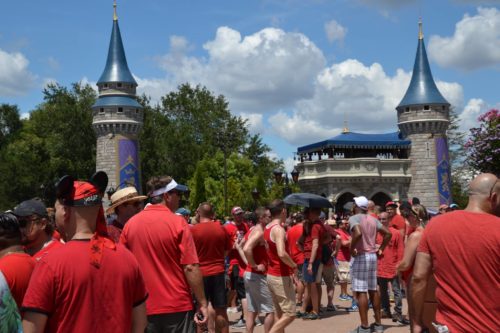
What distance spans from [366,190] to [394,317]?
4163 cm

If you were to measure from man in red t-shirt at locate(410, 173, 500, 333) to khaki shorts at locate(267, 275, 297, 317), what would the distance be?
346 centimetres

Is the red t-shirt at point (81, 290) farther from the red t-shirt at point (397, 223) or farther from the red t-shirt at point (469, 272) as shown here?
the red t-shirt at point (397, 223)

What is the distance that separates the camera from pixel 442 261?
13.3ft

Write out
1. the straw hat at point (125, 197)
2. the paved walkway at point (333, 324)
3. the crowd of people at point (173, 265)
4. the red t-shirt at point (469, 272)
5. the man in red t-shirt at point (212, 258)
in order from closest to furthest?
the crowd of people at point (173, 265), the red t-shirt at point (469, 272), the straw hat at point (125, 197), the man in red t-shirt at point (212, 258), the paved walkway at point (333, 324)

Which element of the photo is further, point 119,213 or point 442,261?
point 119,213

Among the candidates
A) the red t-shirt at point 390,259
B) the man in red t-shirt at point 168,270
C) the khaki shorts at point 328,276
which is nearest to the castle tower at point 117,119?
the khaki shorts at point 328,276

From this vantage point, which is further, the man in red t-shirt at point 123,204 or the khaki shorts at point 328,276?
the khaki shorts at point 328,276

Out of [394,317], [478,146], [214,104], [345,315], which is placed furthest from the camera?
[214,104]

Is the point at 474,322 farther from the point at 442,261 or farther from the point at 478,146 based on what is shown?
the point at 478,146

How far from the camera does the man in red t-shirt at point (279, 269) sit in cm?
740

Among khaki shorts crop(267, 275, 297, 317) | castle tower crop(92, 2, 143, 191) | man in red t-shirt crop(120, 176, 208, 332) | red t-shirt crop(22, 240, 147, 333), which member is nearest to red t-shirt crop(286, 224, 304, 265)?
khaki shorts crop(267, 275, 297, 317)

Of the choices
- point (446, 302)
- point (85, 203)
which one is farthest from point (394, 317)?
point (85, 203)

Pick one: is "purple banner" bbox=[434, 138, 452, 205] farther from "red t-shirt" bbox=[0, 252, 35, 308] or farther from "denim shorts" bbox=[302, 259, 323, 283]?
"red t-shirt" bbox=[0, 252, 35, 308]

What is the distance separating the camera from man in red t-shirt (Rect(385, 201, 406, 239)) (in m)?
11.2
